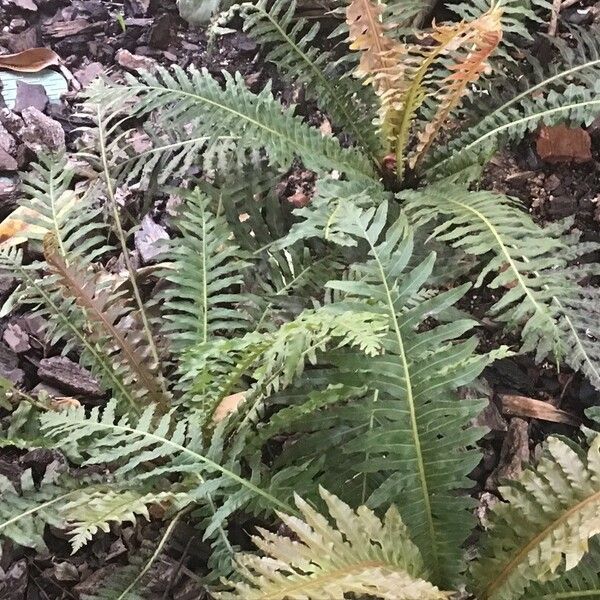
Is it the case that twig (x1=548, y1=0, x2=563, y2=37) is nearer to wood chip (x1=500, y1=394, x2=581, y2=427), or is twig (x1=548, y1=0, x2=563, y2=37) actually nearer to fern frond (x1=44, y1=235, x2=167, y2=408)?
wood chip (x1=500, y1=394, x2=581, y2=427)

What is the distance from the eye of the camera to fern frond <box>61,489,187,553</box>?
917 mm

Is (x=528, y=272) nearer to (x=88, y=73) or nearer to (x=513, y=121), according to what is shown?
(x=513, y=121)

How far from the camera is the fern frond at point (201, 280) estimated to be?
1.21m

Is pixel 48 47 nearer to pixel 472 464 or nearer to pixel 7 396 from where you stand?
pixel 7 396

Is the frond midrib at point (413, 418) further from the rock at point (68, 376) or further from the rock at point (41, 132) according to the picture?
the rock at point (41, 132)

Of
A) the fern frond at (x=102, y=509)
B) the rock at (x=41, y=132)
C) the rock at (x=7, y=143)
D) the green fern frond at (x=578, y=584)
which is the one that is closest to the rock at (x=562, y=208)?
the green fern frond at (x=578, y=584)

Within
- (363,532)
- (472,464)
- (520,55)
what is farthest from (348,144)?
(363,532)

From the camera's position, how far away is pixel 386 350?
1003 mm

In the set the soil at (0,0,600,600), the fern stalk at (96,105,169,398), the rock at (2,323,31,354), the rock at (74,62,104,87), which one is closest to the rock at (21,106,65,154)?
the soil at (0,0,600,600)

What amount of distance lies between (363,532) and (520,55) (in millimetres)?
1220

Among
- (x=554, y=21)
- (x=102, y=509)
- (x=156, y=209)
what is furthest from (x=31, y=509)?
(x=554, y=21)

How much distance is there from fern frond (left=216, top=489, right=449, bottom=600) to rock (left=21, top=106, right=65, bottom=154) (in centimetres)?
112

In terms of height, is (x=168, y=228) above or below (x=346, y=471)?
above

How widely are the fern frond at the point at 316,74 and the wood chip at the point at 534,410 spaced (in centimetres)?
56
